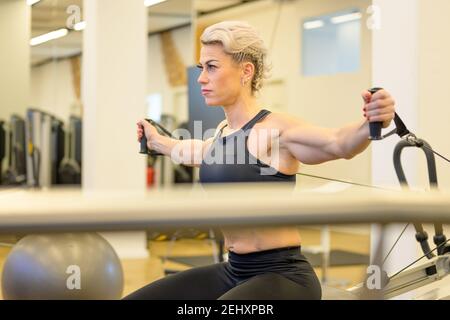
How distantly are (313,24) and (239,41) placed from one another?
22.6ft

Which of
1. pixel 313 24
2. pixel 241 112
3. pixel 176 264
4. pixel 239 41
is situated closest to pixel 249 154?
pixel 241 112

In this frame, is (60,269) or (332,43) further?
(332,43)

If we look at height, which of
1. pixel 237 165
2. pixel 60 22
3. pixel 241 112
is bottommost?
pixel 237 165

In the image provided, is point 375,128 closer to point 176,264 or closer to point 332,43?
point 176,264

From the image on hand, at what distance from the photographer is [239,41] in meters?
1.53

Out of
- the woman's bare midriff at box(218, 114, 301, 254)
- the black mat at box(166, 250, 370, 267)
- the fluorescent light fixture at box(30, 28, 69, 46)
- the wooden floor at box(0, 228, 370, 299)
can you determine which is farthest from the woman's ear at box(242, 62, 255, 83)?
the fluorescent light fixture at box(30, 28, 69, 46)

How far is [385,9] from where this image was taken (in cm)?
300

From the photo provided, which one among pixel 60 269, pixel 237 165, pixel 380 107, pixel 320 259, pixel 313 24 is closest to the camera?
pixel 60 269

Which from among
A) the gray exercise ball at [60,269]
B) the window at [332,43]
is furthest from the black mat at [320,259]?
the gray exercise ball at [60,269]

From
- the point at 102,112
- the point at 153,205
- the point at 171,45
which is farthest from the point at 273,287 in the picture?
the point at 171,45

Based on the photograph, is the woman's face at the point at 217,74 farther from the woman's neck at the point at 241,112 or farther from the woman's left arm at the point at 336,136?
the woman's left arm at the point at 336,136

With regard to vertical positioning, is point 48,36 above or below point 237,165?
above

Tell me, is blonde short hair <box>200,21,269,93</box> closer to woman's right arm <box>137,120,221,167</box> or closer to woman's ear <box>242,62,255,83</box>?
woman's ear <box>242,62,255,83</box>

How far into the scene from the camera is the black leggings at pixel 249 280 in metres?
1.30
